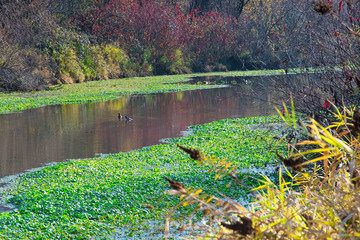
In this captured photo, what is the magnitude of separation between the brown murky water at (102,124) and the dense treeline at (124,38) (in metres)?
3.15

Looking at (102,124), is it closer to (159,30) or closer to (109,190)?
(109,190)

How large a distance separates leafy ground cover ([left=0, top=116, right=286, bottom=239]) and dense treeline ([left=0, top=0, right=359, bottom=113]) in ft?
29.1

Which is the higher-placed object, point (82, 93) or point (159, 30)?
point (159, 30)

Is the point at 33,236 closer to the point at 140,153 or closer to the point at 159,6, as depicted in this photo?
the point at 140,153

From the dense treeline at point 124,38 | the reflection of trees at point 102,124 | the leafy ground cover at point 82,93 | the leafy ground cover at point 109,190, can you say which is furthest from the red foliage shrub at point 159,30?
the leafy ground cover at point 109,190

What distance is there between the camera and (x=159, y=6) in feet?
127

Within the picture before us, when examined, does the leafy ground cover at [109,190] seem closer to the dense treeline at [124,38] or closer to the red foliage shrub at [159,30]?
the dense treeline at [124,38]

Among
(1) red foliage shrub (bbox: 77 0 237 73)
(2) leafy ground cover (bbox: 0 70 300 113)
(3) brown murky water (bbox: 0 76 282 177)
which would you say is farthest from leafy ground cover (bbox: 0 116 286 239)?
(1) red foliage shrub (bbox: 77 0 237 73)

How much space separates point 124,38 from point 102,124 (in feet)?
71.3

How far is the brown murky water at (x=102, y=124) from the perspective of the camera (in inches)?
418

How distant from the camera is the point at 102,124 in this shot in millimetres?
14734

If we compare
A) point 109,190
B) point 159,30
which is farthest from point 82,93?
point 109,190

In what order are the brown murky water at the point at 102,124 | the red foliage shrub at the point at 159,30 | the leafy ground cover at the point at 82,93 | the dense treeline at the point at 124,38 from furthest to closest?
the red foliage shrub at the point at 159,30, the dense treeline at the point at 124,38, the leafy ground cover at the point at 82,93, the brown murky water at the point at 102,124

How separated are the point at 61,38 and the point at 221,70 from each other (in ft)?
56.8
